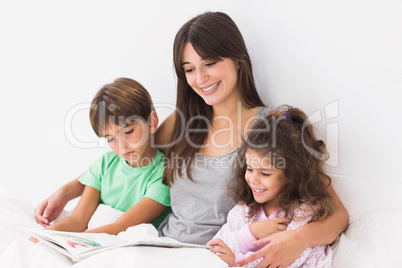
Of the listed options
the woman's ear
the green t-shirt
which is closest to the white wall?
the woman's ear

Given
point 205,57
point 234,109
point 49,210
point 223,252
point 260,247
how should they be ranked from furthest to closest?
point 49,210 < point 234,109 < point 205,57 < point 260,247 < point 223,252

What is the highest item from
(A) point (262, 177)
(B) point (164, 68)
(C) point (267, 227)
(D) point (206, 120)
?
(B) point (164, 68)

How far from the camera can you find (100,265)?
1015 millimetres

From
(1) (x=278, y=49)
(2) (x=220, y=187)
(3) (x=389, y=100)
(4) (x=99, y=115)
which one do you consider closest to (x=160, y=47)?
(4) (x=99, y=115)

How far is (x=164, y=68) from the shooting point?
6.36ft

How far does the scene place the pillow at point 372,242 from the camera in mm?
1120

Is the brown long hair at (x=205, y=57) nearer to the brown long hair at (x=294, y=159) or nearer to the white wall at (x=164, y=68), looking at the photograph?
the white wall at (x=164, y=68)

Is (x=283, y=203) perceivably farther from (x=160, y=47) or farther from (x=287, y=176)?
(x=160, y=47)

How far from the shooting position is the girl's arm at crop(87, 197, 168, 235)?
1.52 m

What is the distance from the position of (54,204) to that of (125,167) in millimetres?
324

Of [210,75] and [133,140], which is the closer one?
[210,75]

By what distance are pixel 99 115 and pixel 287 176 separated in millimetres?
790
